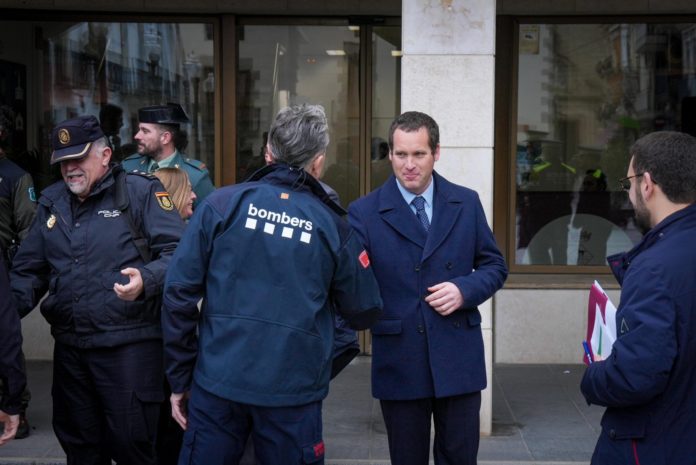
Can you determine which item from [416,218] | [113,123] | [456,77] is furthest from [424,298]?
[113,123]

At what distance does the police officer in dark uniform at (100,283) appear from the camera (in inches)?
167

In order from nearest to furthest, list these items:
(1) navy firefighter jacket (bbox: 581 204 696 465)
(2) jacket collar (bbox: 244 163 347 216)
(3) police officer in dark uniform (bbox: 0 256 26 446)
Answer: (1) navy firefighter jacket (bbox: 581 204 696 465), (2) jacket collar (bbox: 244 163 347 216), (3) police officer in dark uniform (bbox: 0 256 26 446)

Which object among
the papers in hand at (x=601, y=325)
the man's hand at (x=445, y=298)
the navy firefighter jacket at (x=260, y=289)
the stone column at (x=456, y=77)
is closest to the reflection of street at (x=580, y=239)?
the stone column at (x=456, y=77)

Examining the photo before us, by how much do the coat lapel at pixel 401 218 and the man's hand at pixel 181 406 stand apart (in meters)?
1.12

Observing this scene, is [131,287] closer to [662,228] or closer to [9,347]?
[9,347]

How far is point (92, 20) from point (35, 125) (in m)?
0.99

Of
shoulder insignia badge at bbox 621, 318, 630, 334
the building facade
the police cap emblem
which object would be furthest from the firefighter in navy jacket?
the building facade

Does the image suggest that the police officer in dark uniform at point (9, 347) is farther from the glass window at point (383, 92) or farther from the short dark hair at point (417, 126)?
the glass window at point (383, 92)

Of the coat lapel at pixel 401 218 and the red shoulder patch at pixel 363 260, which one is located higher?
the coat lapel at pixel 401 218

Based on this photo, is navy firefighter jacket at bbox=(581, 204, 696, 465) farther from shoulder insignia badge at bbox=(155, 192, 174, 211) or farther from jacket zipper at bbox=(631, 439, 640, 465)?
shoulder insignia badge at bbox=(155, 192, 174, 211)

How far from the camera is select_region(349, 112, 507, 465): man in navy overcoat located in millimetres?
4082

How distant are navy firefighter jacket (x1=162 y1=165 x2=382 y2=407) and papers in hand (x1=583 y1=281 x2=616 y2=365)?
2.91 feet

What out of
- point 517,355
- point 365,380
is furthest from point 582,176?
point 365,380

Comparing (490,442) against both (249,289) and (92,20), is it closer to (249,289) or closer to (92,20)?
(249,289)
